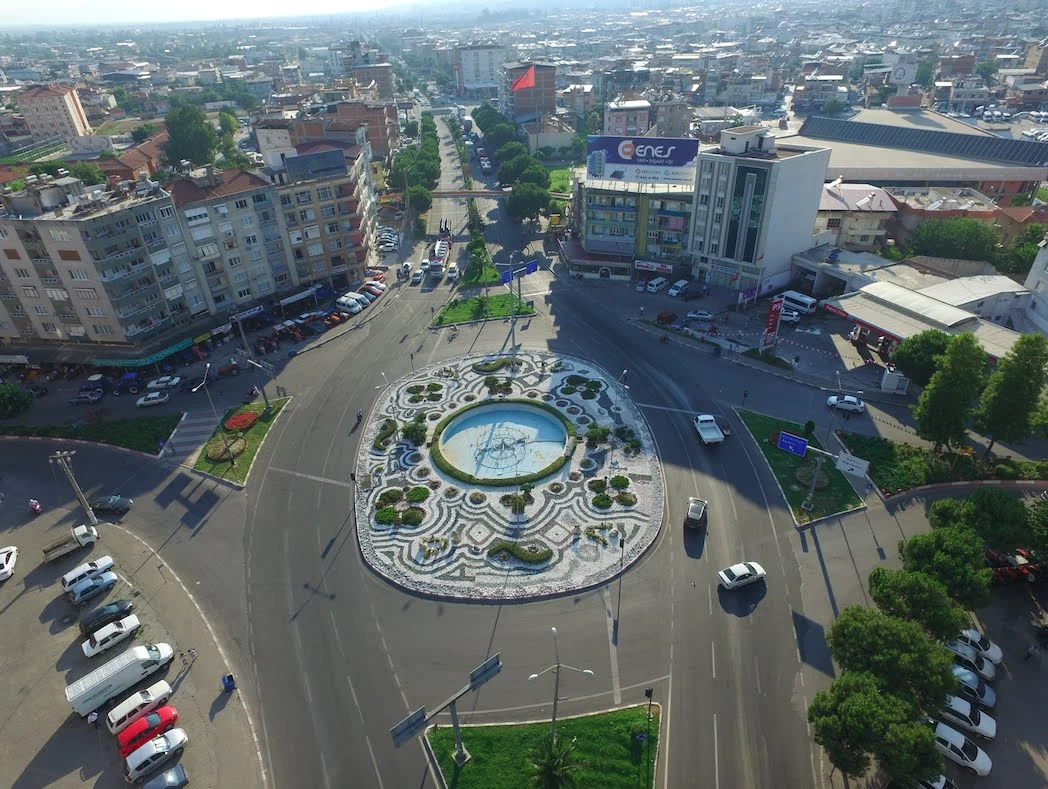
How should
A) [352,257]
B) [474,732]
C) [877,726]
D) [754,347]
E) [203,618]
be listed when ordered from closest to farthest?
[877,726]
[474,732]
[203,618]
[754,347]
[352,257]

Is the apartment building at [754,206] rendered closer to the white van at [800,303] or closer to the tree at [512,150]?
the white van at [800,303]

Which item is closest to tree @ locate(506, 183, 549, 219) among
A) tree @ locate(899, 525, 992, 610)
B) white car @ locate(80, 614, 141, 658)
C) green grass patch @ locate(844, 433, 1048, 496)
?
green grass patch @ locate(844, 433, 1048, 496)

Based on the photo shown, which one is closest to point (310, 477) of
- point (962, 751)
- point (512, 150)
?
point (962, 751)

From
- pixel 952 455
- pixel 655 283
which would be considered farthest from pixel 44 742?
pixel 655 283

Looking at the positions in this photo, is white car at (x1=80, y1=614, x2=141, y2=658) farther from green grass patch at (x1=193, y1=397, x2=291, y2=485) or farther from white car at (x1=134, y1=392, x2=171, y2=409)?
white car at (x1=134, y1=392, x2=171, y2=409)

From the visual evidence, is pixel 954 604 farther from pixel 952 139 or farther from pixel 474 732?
pixel 952 139
